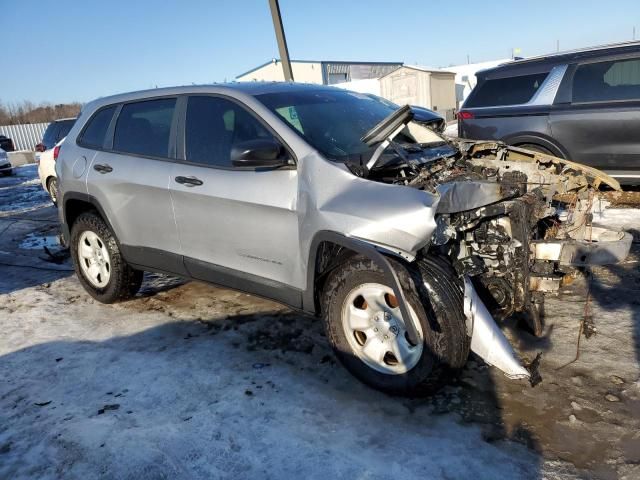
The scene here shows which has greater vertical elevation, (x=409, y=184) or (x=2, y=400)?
(x=409, y=184)

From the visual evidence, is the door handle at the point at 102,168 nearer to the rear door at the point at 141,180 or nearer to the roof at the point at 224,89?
the rear door at the point at 141,180

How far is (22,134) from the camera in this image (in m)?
29.9

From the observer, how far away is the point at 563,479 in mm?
2262

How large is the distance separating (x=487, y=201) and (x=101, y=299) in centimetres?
361

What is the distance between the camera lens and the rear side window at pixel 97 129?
4.52 m

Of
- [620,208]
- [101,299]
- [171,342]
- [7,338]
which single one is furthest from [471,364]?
[620,208]

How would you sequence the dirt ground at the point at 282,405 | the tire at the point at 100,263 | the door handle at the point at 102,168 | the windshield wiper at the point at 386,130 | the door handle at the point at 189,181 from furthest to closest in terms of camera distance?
the tire at the point at 100,263, the door handle at the point at 102,168, the door handle at the point at 189,181, the windshield wiper at the point at 386,130, the dirt ground at the point at 282,405

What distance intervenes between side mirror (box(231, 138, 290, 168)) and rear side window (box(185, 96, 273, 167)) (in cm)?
21

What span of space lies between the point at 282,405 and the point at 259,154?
1502 millimetres

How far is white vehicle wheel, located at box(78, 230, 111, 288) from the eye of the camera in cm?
462

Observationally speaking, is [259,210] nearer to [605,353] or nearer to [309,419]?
[309,419]

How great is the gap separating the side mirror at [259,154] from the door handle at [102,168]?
5.58 ft

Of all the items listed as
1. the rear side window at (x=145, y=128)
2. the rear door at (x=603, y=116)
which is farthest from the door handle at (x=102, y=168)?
the rear door at (x=603, y=116)

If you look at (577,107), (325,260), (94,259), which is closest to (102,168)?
(94,259)
